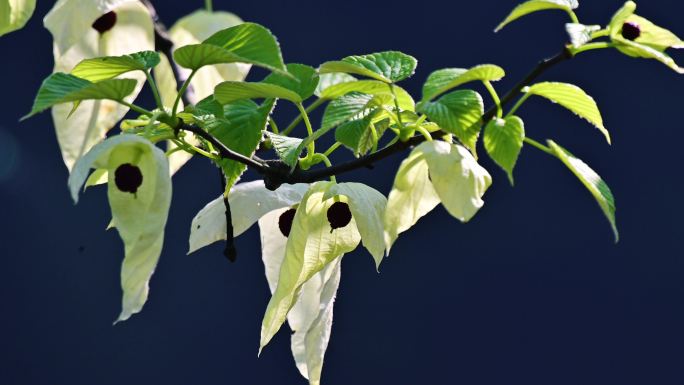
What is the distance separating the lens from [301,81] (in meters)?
0.58

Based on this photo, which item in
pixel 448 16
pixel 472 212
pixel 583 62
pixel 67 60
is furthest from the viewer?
pixel 448 16

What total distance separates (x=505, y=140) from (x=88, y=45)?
1.06 ft

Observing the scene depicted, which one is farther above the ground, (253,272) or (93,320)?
(253,272)

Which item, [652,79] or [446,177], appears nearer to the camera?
[446,177]

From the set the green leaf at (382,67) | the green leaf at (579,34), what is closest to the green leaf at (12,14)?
the green leaf at (382,67)

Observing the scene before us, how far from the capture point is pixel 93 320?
8.79 ft

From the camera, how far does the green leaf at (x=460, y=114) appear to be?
0.49 metres

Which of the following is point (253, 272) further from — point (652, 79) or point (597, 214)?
point (652, 79)

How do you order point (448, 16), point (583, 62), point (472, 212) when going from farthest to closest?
point (448, 16) < point (583, 62) < point (472, 212)

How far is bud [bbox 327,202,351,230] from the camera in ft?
1.88

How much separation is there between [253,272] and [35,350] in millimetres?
641

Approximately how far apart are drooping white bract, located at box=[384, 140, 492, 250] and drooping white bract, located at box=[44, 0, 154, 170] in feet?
0.64

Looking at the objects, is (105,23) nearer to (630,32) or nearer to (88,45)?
(88,45)

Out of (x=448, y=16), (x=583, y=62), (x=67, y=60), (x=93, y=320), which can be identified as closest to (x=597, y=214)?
(x=583, y=62)
